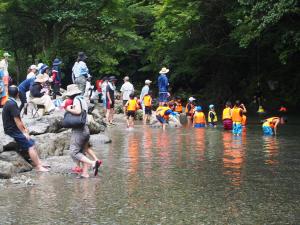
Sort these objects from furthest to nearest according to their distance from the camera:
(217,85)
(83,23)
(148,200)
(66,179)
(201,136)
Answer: (217,85), (83,23), (201,136), (66,179), (148,200)

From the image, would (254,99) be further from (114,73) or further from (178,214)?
(178,214)

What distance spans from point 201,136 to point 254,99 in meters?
21.0

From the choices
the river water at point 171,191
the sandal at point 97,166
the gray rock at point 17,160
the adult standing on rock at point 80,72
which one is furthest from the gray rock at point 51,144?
the adult standing on rock at point 80,72

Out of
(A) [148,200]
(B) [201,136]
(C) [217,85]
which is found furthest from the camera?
(C) [217,85]

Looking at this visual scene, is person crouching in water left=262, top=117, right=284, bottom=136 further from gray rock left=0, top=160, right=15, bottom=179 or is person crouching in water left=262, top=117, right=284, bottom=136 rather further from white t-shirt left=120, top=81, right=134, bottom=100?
gray rock left=0, top=160, right=15, bottom=179

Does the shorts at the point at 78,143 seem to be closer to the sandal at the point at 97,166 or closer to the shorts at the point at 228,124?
the sandal at the point at 97,166

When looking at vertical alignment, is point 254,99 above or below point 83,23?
below

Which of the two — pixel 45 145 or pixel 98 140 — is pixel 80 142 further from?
pixel 98 140

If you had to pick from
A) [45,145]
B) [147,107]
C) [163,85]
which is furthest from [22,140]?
[163,85]

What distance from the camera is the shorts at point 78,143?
10.5m

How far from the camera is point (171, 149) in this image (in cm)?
1454

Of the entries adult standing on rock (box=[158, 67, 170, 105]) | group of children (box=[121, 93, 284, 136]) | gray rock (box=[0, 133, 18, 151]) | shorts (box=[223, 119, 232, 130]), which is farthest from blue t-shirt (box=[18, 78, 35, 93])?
adult standing on rock (box=[158, 67, 170, 105])

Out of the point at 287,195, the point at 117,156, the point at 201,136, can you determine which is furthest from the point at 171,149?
the point at 287,195

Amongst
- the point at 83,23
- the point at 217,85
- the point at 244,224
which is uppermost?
the point at 83,23
